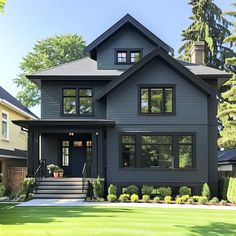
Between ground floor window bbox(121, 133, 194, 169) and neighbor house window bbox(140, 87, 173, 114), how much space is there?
135 cm

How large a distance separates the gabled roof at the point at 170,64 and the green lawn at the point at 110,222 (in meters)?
7.79

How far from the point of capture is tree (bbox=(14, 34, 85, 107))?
4975 cm

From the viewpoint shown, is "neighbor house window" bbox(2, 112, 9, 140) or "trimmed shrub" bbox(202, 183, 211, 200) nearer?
"trimmed shrub" bbox(202, 183, 211, 200)

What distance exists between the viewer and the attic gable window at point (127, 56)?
81.5 ft

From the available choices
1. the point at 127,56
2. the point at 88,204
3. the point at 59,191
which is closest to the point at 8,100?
the point at 127,56

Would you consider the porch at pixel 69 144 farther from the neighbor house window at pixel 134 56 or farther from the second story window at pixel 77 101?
the neighbor house window at pixel 134 56

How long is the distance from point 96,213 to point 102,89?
912cm

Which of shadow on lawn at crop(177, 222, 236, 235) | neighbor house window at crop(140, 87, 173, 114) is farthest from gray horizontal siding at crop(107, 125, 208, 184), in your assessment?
shadow on lawn at crop(177, 222, 236, 235)

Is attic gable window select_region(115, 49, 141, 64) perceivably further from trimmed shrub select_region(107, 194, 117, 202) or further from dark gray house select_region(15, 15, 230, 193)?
trimmed shrub select_region(107, 194, 117, 202)

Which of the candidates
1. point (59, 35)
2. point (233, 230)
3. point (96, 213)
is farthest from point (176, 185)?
point (59, 35)

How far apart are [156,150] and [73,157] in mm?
5487

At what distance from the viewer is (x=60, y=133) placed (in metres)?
23.8

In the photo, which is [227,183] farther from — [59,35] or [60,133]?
[59,35]

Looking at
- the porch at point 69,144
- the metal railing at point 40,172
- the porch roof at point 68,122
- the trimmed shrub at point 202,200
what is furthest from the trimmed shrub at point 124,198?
the metal railing at point 40,172
